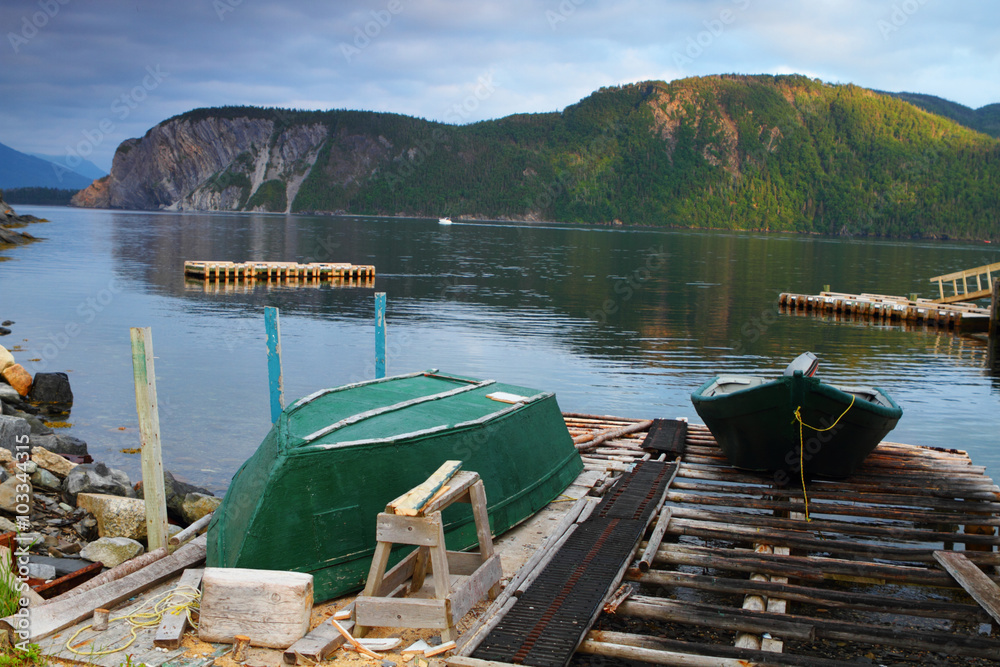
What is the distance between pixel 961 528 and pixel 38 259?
6576 cm

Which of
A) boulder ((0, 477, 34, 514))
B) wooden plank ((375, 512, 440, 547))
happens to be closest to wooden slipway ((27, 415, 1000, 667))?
wooden plank ((375, 512, 440, 547))

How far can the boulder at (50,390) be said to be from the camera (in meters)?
18.9

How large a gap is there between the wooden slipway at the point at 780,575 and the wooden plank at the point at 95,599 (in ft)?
0.50

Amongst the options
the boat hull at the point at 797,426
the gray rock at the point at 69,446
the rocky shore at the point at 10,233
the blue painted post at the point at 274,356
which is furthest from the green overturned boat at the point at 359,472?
the rocky shore at the point at 10,233

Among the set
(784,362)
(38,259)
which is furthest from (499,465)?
(38,259)

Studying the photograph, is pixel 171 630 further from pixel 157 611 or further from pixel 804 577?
pixel 804 577

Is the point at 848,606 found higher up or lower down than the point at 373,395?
lower down

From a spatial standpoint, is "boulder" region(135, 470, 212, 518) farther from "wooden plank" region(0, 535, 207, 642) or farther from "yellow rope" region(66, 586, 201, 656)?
"yellow rope" region(66, 586, 201, 656)

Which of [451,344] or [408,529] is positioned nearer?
[408,529]

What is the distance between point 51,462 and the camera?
1191 cm

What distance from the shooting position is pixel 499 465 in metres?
9.82

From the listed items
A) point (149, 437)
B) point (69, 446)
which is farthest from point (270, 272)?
point (149, 437)

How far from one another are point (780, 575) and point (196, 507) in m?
7.46

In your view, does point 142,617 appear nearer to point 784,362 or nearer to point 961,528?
point 961,528
